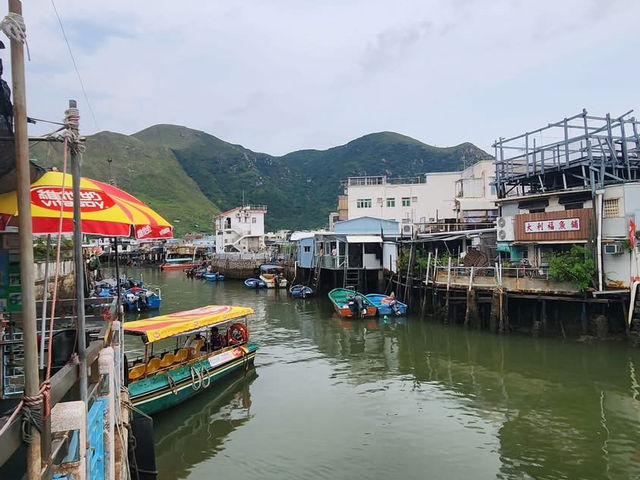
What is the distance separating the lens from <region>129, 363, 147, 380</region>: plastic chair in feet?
43.6

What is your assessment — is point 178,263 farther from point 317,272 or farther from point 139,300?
point 139,300

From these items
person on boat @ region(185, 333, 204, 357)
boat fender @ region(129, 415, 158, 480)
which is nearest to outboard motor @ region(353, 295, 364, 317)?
person on boat @ region(185, 333, 204, 357)

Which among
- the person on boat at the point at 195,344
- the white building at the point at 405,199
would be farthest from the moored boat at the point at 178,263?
the person on boat at the point at 195,344

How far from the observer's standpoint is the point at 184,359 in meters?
15.6

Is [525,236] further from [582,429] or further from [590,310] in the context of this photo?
[582,429]

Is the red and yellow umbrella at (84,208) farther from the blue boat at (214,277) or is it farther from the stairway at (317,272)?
the blue boat at (214,277)

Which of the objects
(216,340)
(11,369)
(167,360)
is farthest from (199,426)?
(11,369)

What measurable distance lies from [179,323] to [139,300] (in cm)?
2035

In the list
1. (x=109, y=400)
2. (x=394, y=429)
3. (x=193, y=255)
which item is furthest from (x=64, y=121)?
(x=193, y=255)

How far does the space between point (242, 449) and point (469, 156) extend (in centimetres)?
14708

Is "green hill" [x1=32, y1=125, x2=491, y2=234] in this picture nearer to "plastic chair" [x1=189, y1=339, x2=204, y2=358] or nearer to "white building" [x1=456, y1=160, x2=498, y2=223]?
"white building" [x1=456, y1=160, x2=498, y2=223]

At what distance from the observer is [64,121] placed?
4.73m

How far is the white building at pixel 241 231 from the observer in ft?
238

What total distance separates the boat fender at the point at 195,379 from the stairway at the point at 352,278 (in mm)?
23468
